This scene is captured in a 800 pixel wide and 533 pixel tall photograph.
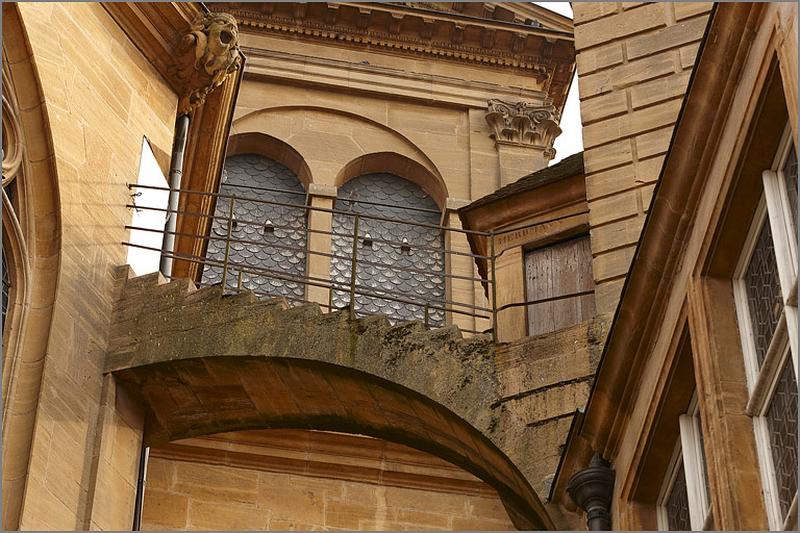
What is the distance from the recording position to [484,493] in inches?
736

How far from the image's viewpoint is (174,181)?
15.1m

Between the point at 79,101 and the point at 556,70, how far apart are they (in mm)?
12545

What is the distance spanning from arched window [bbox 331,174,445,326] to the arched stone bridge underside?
26.3 feet

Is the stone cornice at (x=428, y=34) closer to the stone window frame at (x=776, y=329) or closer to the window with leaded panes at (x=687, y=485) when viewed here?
the window with leaded panes at (x=687, y=485)

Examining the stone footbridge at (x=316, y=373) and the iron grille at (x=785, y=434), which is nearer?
the iron grille at (x=785, y=434)

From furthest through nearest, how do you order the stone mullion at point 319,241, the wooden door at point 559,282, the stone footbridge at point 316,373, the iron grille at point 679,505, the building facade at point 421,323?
the stone mullion at point 319,241, the wooden door at point 559,282, the stone footbridge at point 316,373, the iron grille at point 679,505, the building facade at point 421,323

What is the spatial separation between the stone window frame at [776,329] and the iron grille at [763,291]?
0.04m

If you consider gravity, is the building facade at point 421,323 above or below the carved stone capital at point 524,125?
below

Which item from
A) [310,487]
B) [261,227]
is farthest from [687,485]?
[261,227]

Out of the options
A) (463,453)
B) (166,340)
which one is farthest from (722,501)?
(166,340)

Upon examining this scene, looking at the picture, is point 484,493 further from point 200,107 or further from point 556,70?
point 556,70

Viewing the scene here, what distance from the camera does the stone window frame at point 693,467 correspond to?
28.7 ft

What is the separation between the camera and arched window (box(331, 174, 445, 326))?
2232 centimetres

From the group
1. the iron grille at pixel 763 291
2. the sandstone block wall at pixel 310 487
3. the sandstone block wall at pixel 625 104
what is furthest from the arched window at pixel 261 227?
the iron grille at pixel 763 291
